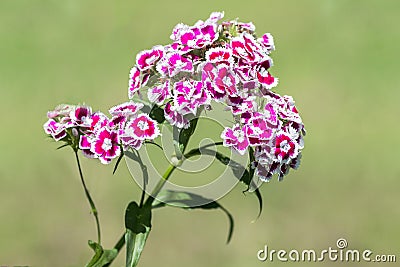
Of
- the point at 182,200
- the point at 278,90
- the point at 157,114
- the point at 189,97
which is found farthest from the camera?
the point at 278,90

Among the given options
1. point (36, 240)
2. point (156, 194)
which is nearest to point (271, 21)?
point (36, 240)

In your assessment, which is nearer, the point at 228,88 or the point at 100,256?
the point at 228,88

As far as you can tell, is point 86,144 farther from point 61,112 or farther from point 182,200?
point 182,200

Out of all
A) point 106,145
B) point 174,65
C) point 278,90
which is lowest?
point 106,145

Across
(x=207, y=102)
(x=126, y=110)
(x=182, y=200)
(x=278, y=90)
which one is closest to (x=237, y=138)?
(x=207, y=102)

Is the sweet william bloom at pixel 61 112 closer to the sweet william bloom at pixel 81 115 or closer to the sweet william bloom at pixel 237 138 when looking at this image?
the sweet william bloom at pixel 81 115

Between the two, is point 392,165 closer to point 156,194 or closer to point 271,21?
point 271,21

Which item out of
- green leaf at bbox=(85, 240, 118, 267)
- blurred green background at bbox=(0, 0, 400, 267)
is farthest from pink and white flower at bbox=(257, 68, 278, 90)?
blurred green background at bbox=(0, 0, 400, 267)
